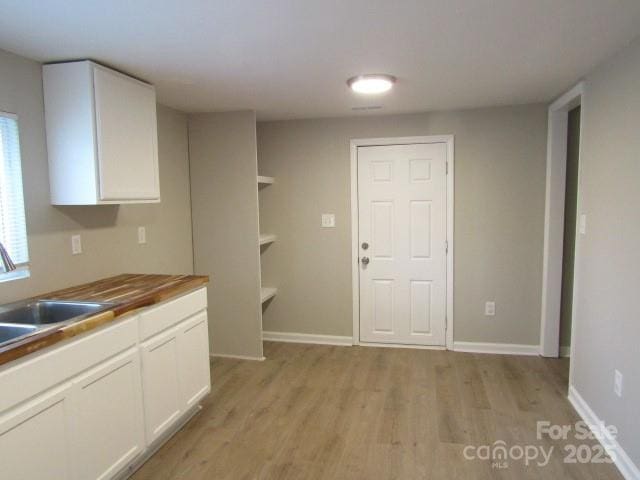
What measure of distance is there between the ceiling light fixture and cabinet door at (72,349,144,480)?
2103 millimetres

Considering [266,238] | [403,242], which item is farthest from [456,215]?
[266,238]

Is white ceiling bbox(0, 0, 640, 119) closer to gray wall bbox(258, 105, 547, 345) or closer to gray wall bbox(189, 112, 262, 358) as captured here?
gray wall bbox(189, 112, 262, 358)

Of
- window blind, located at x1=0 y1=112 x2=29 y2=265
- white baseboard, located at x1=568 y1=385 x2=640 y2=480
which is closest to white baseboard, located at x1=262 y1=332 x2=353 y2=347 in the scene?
white baseboard, located at x1=568 y1=385 x2=640 y2=480

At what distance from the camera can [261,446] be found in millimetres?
2566

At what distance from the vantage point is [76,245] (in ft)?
8.60

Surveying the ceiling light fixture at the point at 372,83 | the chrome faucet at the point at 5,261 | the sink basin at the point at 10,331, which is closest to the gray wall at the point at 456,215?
the ceiling light fixture at the point at 372,83

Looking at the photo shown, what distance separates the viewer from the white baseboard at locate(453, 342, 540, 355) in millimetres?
3910

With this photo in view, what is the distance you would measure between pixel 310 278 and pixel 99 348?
2529 mm

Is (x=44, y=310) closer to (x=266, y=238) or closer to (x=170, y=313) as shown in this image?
(x=170, y=313)

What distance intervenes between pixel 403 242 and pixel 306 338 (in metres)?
1.38

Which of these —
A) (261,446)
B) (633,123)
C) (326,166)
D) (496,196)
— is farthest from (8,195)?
(496,196)

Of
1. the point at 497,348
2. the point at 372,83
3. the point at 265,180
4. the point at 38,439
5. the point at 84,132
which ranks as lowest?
the point at 497,348

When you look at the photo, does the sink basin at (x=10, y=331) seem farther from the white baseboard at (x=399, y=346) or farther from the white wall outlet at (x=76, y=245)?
the white baseboard at (x=399, y=346)

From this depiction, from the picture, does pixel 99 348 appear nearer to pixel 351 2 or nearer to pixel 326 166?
pixel 351 2
